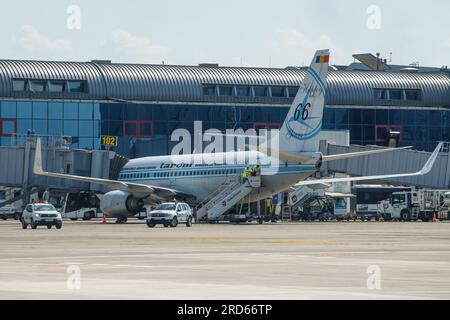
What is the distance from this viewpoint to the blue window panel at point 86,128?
128 meters

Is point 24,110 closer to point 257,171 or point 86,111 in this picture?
point 86,111

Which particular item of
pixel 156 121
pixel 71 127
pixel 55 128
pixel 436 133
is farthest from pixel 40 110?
pixel 436 133

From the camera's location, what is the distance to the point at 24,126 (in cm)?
12550

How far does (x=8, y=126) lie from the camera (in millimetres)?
124938

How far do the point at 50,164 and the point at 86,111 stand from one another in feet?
82.4

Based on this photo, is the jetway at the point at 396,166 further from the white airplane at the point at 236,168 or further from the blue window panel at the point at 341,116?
the blue window panel at the point at 341,116

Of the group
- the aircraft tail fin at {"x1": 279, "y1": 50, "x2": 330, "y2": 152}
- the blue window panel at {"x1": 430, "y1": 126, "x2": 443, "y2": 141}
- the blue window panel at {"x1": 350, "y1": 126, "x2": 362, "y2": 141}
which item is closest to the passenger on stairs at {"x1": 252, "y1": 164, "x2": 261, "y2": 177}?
the aircraft tail fin at {"x1": 279, "y1": 50, "x2": 330, "y2": 152}

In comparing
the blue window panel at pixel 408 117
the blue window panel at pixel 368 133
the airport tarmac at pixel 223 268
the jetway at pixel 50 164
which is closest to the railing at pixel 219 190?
the jetway at pixel 50 164

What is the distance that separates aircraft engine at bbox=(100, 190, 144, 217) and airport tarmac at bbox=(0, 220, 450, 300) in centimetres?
3382

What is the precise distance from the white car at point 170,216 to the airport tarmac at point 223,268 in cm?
1917

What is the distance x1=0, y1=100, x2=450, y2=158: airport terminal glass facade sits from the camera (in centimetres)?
12556

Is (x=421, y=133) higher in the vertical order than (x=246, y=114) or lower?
lower
